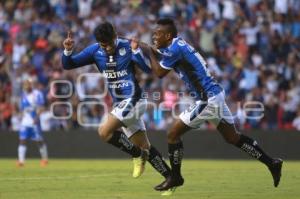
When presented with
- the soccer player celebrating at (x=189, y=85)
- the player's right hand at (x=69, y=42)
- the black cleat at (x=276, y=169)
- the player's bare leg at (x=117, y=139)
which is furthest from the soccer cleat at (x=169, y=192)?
the player's right hand at (x=69, y=42)

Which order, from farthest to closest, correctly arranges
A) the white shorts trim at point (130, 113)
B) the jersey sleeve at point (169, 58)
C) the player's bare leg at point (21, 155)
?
the player's bare leg at point (21, 155) < the white shorts trim at point (130, 113) < the jersey sleeve at point (169, 58)

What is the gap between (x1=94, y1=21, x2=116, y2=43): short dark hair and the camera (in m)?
13.8

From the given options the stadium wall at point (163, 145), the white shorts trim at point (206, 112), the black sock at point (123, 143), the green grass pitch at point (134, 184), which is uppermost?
the white shorts trim at point (206, 112)

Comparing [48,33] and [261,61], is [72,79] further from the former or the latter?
[261,61]

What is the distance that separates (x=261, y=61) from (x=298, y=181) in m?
11.4

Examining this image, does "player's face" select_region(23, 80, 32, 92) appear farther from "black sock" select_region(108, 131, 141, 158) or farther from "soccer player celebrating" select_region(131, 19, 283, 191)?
"soccer player celebrating" select_region(131, 19, 283, 191)

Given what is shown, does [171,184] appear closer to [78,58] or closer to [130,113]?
[130,113]

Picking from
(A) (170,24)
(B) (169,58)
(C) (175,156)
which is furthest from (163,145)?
(B) (169,58)

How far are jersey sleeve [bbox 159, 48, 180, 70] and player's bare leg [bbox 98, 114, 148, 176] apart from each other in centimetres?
166

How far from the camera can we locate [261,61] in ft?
86.5

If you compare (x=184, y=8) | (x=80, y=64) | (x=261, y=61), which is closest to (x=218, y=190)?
(x=80, y=64)

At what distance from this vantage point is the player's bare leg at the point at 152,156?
13727mm

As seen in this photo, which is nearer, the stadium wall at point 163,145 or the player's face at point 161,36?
the player's face at point 161,36

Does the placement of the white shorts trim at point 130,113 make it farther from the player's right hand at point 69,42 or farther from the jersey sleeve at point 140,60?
the player's right hand at point 69,42
